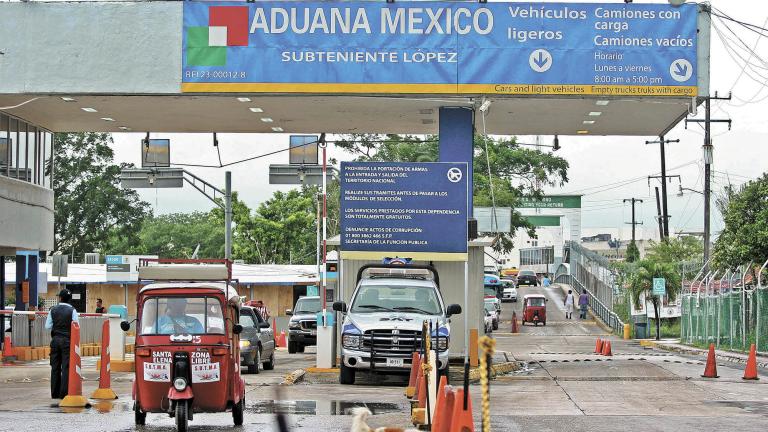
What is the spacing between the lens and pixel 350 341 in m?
22.3

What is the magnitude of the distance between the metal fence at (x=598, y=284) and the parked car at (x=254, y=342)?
28.8 metres

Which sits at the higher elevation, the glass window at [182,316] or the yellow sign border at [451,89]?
the yellow sign border at [451,89]

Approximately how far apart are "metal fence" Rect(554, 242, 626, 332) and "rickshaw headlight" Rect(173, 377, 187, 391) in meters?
41.4

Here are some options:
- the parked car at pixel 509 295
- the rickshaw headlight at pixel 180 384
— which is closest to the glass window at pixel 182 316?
the rickshaw headlight at pixel 180 384

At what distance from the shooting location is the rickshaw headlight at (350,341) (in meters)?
22.3

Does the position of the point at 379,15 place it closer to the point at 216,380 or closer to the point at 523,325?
the point at 216,380

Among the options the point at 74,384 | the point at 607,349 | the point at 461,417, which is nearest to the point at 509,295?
the point at 607,349

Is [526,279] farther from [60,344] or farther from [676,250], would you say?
[60,344]

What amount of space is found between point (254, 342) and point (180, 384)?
1202 cm

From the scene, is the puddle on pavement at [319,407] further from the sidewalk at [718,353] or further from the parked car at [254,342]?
the sidewalk at [718,353]

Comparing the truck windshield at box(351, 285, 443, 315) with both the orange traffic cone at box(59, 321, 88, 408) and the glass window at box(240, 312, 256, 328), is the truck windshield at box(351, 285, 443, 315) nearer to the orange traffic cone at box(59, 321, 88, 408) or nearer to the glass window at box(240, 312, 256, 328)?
the glass window at box(240, 312, 256, 328)

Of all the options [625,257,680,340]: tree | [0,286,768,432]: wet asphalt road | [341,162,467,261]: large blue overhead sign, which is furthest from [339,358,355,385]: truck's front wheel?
[625,257,680,340]: tree

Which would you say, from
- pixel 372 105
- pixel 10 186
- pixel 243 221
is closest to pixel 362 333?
pixel 372 105

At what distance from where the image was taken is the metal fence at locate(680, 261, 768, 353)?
106ft
